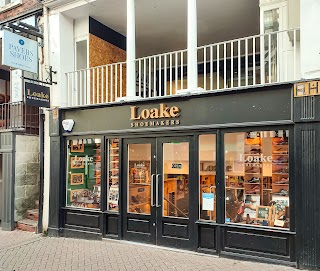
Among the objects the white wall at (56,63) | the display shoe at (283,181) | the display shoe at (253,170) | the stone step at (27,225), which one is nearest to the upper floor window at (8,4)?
the white wall at (56,63)

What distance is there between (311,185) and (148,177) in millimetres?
3422

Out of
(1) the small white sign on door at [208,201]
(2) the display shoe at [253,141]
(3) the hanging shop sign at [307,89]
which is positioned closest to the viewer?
(3) the hanging shop sign at [307,89]

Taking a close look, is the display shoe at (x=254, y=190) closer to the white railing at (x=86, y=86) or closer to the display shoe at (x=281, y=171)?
the display shoe at (x=281, y=171)

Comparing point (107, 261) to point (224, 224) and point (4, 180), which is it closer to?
point (224, 224)

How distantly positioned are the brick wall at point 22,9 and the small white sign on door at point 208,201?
6758 mm

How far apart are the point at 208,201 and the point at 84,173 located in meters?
3.57

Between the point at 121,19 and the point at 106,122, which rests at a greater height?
the point at 121,19

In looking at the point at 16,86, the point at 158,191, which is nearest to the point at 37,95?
the point at 16,86

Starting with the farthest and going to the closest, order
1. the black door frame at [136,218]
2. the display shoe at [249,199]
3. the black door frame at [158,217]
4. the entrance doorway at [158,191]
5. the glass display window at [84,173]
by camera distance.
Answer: the glass display window at [84,173] → the black door frame at [136,218] → the entrance doorway at [158,191] → the black door frame at [158,217] → the display shoe at [249,199]

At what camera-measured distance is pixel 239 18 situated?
8805 mm

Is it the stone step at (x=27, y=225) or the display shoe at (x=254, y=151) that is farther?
the stone step at (x=27, y=225)

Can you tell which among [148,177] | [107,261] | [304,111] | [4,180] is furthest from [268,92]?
[4,180]

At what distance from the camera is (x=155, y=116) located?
7227 mm

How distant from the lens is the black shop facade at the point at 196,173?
5737mm
